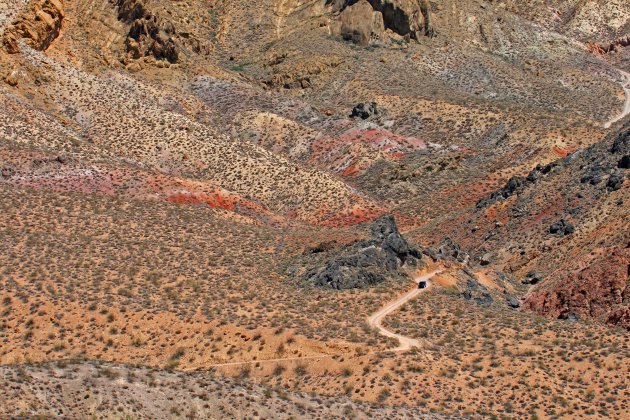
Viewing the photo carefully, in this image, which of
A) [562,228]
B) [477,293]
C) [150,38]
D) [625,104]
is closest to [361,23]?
[150,38]

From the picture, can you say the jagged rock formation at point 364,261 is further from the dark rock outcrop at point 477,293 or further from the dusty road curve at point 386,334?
the dark rock outcrop at point 477,293

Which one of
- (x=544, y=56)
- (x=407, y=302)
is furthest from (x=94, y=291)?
(x=544, y=56)

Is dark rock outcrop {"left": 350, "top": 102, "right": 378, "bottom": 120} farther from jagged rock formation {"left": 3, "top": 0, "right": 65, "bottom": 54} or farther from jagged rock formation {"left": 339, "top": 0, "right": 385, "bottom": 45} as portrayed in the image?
jagged rock formation {"left": 3, "top": 0, "right": 65, "bottom": 54}

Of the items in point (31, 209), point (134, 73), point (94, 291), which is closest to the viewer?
point (94, 291)

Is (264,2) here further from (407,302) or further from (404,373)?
(404,373)

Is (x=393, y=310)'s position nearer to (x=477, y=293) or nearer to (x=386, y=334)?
(x=386, y=334)

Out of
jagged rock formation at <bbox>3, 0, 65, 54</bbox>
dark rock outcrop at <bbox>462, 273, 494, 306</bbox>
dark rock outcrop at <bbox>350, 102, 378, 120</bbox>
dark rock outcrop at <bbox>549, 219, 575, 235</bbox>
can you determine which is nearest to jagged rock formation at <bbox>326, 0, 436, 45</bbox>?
dark rock outcrop at <bbox>350, 102, 378, 120</bbox>
